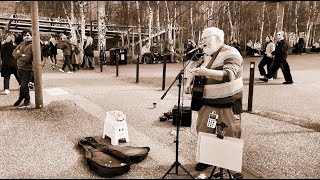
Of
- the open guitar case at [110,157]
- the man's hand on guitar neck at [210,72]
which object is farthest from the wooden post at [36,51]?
the man's hand on guitar neck at [210,72]

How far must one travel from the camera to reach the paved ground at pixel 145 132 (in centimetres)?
460

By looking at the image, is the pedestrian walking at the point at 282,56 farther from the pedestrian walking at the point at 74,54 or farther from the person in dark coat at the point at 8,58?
the pedestrian walking at the point at 74,54

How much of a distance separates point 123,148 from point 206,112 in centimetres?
158

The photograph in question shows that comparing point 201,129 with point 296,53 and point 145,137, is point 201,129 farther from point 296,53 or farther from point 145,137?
point 296,53

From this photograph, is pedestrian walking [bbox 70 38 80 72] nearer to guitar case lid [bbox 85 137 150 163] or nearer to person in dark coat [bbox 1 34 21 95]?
person in dark coat [bbox 1 34 21 95]

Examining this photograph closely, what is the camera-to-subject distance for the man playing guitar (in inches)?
156

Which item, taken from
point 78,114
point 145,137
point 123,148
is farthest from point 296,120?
point 78,114

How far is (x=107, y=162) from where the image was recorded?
4.60 m

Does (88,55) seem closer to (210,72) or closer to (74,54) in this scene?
(74,54)

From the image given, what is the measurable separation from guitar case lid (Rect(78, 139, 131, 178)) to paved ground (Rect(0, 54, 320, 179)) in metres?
0.10

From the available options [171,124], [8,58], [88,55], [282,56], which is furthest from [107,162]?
[88,55]

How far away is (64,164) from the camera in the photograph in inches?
186

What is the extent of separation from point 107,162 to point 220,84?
6.05ft

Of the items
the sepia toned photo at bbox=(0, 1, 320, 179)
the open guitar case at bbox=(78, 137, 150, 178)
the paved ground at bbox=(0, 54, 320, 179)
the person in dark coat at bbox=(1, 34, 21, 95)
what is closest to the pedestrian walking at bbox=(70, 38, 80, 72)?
the sepia toned photo at bbox=(0, 1, 320, 179)
